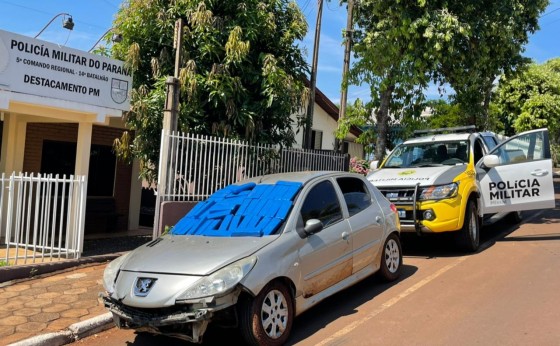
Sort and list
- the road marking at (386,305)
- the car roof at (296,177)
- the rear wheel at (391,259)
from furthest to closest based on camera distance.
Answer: the rear wheel at (391,259), the car roof at (296,177), the road marking at (386,305)

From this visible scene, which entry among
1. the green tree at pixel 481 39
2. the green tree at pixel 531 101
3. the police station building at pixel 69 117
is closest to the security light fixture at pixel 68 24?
the police station building at pixel 69 117

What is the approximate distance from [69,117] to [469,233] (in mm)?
6929

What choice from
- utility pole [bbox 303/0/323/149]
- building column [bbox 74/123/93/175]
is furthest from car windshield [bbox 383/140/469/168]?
building column [bbox 74/123/93/175]

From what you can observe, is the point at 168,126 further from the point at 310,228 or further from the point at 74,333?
the point at 310,228

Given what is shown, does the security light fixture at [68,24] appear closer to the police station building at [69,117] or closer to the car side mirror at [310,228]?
the police station building at [69,117]

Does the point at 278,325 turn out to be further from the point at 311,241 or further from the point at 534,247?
the point at 534,247

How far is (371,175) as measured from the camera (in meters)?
8.73

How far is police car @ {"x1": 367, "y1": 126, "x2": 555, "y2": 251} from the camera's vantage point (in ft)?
25.1

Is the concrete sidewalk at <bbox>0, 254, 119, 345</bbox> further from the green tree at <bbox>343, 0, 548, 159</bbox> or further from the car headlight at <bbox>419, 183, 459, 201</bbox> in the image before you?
the green tree at <bbox>343, 0, 548, 159</bbox>

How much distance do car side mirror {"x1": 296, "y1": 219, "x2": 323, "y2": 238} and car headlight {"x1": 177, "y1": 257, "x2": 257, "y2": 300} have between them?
0.80m

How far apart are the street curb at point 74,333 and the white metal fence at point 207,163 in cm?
302

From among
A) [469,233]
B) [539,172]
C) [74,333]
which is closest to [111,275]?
[74,333]

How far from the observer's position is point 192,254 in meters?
4.48

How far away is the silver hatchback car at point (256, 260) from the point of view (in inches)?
161
